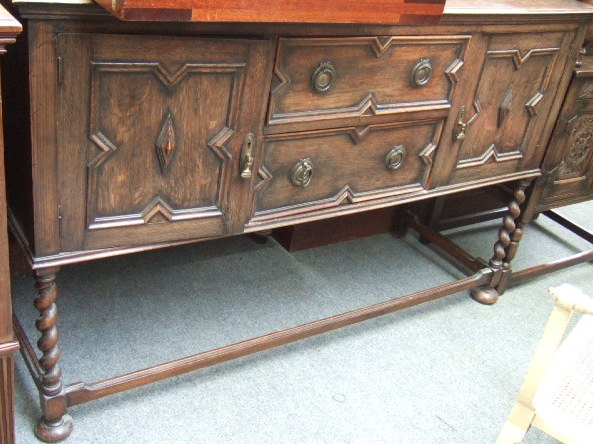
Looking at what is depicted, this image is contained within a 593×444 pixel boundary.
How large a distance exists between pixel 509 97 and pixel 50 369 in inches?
50.7

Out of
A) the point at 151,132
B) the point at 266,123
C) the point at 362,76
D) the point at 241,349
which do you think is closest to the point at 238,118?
the point at 266,123

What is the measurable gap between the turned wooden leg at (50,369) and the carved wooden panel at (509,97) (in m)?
1.07

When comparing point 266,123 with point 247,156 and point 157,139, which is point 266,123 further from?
point 157,139

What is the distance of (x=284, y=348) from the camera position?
6.00 feet

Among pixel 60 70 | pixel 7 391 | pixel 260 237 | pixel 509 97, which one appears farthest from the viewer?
pixel 260 237

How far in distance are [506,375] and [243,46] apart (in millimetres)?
1183

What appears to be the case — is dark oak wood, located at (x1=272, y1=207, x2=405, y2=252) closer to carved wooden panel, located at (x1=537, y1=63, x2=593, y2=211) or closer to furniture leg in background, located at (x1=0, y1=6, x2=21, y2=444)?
carved wooden panel, located at (x1=537, y1=63, x2=593, y2=211)

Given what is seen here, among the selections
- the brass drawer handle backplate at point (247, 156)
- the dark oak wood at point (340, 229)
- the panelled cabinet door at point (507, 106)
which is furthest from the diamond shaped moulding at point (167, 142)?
the dark oak wood at point (340, 229)

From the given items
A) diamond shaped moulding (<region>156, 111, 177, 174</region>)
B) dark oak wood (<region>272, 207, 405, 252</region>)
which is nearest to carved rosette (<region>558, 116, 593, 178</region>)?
dark oak wood (<region>272, 207, 405, 252</region>)

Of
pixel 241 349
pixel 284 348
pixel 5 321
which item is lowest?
pixel 284 348

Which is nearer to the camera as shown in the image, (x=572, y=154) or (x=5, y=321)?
(x=5, y=321)

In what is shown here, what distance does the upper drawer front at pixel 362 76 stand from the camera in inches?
53.8

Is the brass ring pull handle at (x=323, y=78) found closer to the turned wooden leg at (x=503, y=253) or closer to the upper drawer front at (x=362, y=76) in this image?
the upper drawer front at (x=362, y=76)

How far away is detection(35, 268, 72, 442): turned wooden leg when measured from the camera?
4.35 feet
